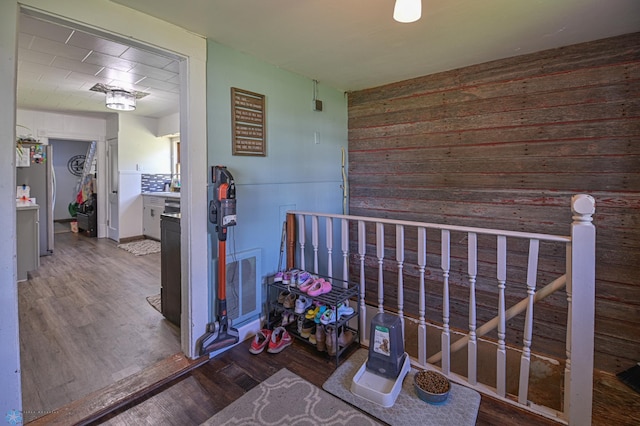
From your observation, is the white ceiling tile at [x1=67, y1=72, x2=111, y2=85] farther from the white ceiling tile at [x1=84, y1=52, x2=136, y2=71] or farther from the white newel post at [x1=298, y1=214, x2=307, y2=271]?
the white newel post at [x1=298, y1=214, x2=307, y2=271]

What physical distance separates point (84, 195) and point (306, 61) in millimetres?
6447

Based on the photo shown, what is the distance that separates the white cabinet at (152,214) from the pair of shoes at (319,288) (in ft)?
13.6

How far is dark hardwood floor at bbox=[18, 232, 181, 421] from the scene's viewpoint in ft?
6.43

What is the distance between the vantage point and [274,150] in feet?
8.91

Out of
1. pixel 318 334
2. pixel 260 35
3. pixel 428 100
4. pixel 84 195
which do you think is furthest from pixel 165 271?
pixel 84 195

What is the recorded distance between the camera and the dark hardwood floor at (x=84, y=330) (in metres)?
1.96

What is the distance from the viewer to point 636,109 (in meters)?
2.17

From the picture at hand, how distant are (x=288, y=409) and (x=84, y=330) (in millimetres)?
1980

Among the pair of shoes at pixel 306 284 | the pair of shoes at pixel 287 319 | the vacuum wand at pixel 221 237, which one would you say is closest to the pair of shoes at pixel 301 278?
the pair of shoes at pixel 306 284

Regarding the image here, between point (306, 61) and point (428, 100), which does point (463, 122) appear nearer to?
point (428, 100)

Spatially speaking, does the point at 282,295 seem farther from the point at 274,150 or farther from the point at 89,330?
the point at 89,330

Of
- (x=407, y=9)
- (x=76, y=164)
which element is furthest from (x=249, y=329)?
(x=76, y=164)

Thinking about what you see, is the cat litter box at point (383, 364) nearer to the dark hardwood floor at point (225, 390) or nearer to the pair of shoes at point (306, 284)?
the dark hardwood floor at point (225, 390)

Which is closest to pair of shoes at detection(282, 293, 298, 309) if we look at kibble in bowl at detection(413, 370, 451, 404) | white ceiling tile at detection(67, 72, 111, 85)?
kibble in bowl at detection(413, 370, 451, 404)
